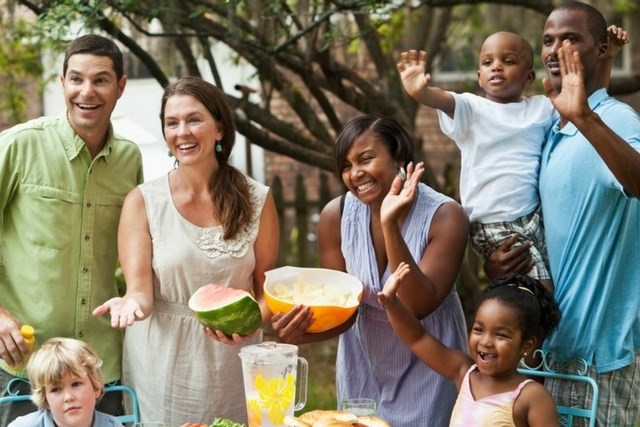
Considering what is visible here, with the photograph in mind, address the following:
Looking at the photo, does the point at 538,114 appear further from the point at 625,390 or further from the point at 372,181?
the point at 625,390

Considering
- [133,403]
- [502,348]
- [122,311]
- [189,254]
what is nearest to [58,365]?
[122,311]

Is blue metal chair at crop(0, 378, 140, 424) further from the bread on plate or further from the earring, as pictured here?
the earring

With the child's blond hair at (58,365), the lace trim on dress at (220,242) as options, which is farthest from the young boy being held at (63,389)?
the lace trim on dress at (220,242)

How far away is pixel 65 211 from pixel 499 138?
1831 millimetres

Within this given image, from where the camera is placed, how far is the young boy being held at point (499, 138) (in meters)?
4.19

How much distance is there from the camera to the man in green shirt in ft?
14.0

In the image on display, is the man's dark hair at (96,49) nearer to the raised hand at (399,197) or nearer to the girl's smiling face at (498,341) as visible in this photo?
the raised hand at (399,197)

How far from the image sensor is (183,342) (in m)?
4.22

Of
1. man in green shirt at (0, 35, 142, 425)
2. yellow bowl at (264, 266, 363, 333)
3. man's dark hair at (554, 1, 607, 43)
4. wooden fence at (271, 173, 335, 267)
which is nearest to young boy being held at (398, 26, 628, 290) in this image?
man's dark hair at (554, 1, 607, 43)

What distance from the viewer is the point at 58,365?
148 inches

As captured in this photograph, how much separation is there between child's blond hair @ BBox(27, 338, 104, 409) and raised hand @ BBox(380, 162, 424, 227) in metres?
1.22

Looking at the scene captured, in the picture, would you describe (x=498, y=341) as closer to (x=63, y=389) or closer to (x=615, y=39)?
(x=615, y=39)

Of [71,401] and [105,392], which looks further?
[105,392]

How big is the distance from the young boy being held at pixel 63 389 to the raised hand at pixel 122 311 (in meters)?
0.17
